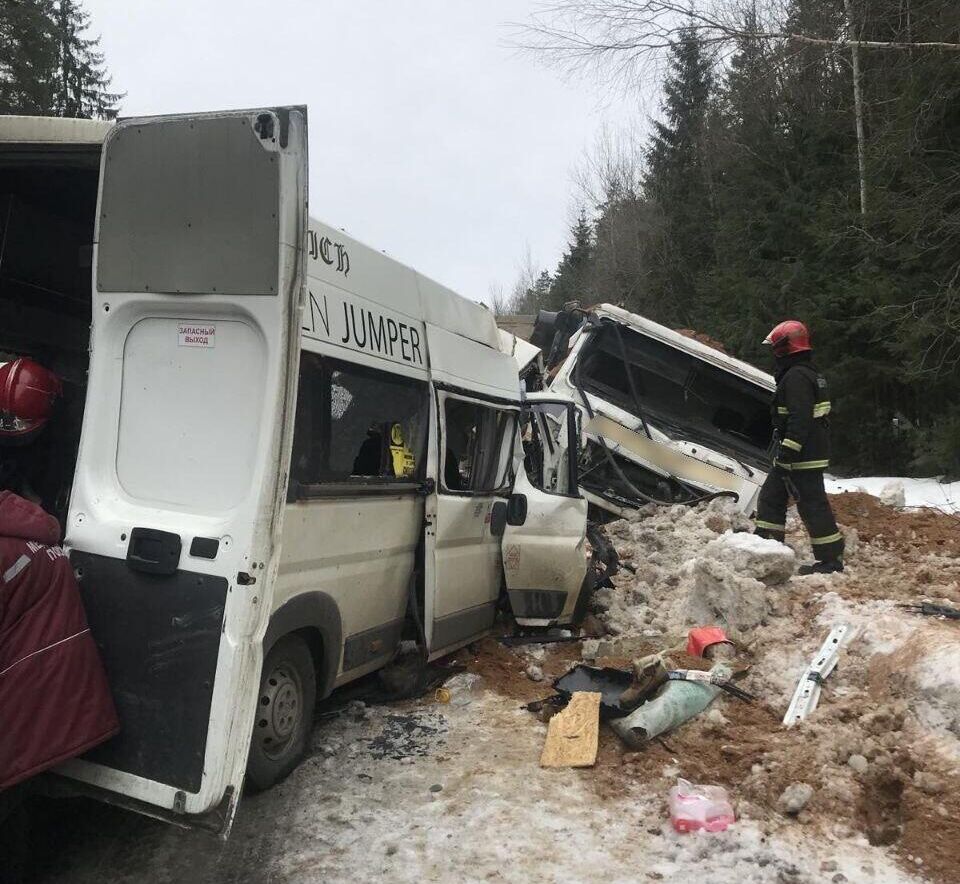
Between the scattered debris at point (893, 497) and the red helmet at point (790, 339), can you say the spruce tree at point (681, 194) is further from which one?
the red helmet at point (790, 339)

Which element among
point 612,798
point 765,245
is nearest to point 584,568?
point 612,798

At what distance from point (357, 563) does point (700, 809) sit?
6.40 ft

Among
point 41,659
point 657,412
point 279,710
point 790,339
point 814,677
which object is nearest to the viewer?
point 41,659

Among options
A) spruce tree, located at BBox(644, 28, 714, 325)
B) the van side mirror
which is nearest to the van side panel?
the van side mirror

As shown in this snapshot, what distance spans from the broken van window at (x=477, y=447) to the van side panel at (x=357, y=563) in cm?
49

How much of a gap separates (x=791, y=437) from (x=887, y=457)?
12.5m

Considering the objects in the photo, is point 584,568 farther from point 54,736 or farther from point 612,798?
point 54,736

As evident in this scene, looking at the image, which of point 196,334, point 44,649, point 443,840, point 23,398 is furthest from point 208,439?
point 443,840

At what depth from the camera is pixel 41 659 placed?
263 centimetres

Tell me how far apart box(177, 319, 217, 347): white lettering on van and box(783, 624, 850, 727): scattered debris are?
330 cm

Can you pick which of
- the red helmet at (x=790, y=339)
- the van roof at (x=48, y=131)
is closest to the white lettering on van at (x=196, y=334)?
the van roof at (x=48, y=131)

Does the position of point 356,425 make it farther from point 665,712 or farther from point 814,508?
point 814,508

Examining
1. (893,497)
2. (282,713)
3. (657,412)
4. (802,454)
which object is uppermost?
(657,412)

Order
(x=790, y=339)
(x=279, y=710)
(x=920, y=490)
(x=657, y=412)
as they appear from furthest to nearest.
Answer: (x=920, y=490)
(x=657, y=412)
(x=790, y=339)
(x=279, y=710)
